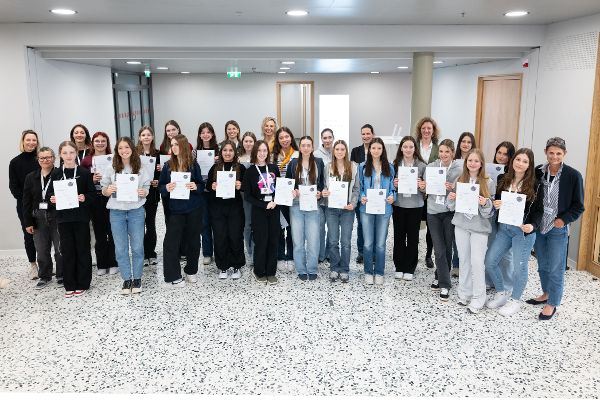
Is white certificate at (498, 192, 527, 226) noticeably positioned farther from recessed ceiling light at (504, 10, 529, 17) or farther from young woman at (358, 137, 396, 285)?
recessed ceiling light at (504, 10, 529, 17)

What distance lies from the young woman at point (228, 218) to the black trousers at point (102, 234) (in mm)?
1213

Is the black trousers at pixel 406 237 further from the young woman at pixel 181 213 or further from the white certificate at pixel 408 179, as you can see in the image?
the young woman at pixel 181 213

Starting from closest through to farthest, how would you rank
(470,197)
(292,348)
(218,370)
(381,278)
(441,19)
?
(218,370) → (292,348) → (470,197) → (381,278) → (441,19)

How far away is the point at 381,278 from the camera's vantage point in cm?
532

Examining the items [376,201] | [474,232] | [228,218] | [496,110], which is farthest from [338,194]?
[496,110]

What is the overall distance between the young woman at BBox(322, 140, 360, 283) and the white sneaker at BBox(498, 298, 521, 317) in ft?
5.30

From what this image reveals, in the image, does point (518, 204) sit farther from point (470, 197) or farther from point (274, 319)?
point (274, 319)

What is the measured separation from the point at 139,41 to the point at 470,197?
450cm

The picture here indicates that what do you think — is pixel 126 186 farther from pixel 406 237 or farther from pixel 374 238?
pixel 406 237

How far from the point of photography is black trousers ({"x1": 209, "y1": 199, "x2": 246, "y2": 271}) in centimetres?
530

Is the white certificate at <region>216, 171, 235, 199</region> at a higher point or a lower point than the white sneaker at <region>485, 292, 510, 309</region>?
higher

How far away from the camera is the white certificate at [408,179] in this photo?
4.96 m

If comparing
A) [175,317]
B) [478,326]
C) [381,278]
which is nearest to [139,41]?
[175,317]

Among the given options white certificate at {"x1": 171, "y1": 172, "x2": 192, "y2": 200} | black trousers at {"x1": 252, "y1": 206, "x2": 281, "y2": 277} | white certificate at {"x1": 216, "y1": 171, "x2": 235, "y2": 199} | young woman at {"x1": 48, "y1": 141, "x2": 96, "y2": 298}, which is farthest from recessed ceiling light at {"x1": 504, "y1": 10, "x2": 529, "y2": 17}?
young woman at {"x1": 48, "y1": 141, "x2": 96, "y2": 298}
